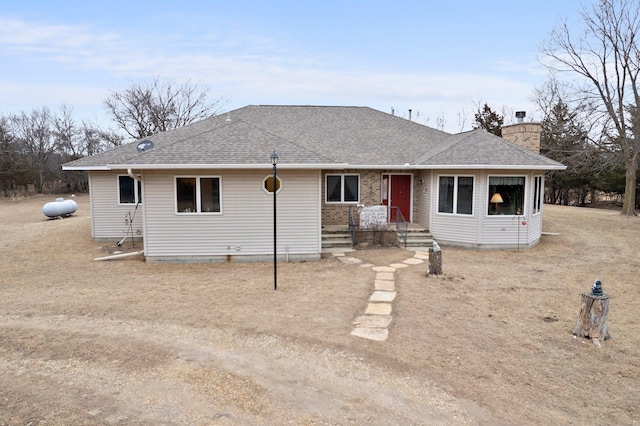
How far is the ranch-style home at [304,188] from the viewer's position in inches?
432

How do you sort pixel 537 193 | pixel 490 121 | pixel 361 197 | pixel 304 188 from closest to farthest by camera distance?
pixel 304 188 < pixel 537 193 < pixel 361 197 < pixel 490 121

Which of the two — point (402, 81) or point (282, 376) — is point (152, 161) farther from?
point (402, 81)

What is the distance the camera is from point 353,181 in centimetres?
1488

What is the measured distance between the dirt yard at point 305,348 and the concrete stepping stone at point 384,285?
0.59ft

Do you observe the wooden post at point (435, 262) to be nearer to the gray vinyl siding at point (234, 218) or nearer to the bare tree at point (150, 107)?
the gray vinyl siding at point (234, 218)

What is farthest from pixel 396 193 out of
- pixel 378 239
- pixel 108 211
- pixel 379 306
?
pixel 108 211

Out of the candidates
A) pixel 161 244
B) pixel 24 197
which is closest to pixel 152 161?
pixel 161 244

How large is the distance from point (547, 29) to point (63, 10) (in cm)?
2332

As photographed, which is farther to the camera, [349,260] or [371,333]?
[349,260]

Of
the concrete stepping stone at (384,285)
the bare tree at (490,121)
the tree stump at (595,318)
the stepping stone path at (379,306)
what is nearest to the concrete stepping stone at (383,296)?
the stepping stone path at (379,306)

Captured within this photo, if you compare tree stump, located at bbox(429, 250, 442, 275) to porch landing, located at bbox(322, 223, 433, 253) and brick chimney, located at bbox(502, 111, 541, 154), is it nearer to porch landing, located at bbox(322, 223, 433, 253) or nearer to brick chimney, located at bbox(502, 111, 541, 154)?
porch landing, located at bbox(322, 223, 433, 253)

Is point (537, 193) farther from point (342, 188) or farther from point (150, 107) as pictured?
point (150, 107)

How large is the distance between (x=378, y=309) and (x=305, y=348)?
212cm

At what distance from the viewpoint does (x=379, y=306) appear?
24.9 feet
